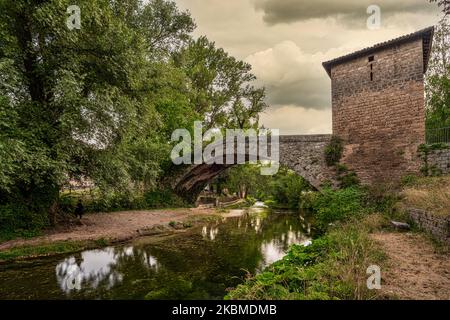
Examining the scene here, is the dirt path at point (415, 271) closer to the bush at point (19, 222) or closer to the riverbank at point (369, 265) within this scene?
the riverbank at point (369, 265)

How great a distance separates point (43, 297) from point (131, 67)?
27.3 ft

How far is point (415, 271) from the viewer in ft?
17.0

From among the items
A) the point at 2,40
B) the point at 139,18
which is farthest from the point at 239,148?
the point at 2,40

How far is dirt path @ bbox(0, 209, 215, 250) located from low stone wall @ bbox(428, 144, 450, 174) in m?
12.5

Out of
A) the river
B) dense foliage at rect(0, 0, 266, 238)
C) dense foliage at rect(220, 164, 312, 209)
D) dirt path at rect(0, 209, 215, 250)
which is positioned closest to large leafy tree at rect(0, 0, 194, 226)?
dense foliage at rect(0, 0, 266, 238)

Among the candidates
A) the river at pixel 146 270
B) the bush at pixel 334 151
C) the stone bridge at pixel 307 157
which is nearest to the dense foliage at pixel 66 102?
the river at pixel 146 270

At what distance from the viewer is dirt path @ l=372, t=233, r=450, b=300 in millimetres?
4207

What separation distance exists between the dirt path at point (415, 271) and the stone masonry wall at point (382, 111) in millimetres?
5680

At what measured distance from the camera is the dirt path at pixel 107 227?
975 cm

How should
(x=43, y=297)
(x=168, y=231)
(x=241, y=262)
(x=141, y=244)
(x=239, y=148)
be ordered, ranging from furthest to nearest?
(x=239, y=148) → (x=168, y=231) → (x=141, y=244) → (x=241, y=262) → (x=43, y=297)

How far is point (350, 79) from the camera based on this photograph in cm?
1383

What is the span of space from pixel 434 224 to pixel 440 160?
5034mm

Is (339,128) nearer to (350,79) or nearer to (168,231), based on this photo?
(350,79)

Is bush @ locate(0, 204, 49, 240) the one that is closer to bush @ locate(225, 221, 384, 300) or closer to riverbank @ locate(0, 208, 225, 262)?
riverbank @ locate(0, 208, 225, 262)
